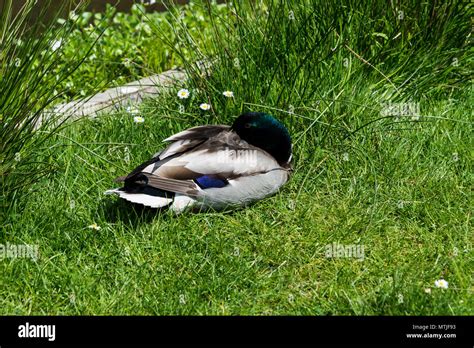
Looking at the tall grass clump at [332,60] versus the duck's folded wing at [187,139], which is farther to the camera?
the tall grass clump at [332,60]

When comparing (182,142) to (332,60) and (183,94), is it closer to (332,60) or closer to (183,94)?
(183,94)

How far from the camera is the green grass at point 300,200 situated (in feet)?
12.5

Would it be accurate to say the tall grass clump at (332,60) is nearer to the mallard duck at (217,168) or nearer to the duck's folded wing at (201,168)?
the mallard duck at (217,168)

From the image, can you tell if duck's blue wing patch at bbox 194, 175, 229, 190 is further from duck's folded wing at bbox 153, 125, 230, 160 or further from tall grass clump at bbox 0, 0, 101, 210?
tall grass clump at bbox 0, 0, 101, 210

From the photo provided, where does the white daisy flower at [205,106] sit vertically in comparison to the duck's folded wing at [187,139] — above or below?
below

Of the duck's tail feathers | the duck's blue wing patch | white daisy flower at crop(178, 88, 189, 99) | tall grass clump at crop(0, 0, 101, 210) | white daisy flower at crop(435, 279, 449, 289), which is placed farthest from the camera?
white daisy flower at crop(178, 88, 189, 99)

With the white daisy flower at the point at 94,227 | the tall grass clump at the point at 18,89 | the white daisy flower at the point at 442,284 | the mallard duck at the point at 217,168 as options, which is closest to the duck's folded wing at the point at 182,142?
the mallard duck at the point at 217,168

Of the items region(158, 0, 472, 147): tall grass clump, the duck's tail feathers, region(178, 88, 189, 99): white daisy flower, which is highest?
region(158, 0, 472, 147): tall grass clump

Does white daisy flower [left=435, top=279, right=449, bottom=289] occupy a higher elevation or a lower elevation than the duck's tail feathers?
higher

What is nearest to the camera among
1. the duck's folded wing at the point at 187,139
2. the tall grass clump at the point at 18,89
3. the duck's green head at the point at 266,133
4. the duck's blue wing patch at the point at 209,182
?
the tall grass clump at the point at 18,89

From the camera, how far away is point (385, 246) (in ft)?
13.7

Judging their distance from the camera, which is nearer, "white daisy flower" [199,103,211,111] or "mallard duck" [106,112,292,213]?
"mallard duck" [106,112,292,213]

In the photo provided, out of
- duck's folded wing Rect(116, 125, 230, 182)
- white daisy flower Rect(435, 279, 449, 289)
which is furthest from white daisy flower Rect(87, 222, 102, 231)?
white daisy flower Rect(435, 279, 449, 289)

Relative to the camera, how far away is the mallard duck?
14.1 feet
